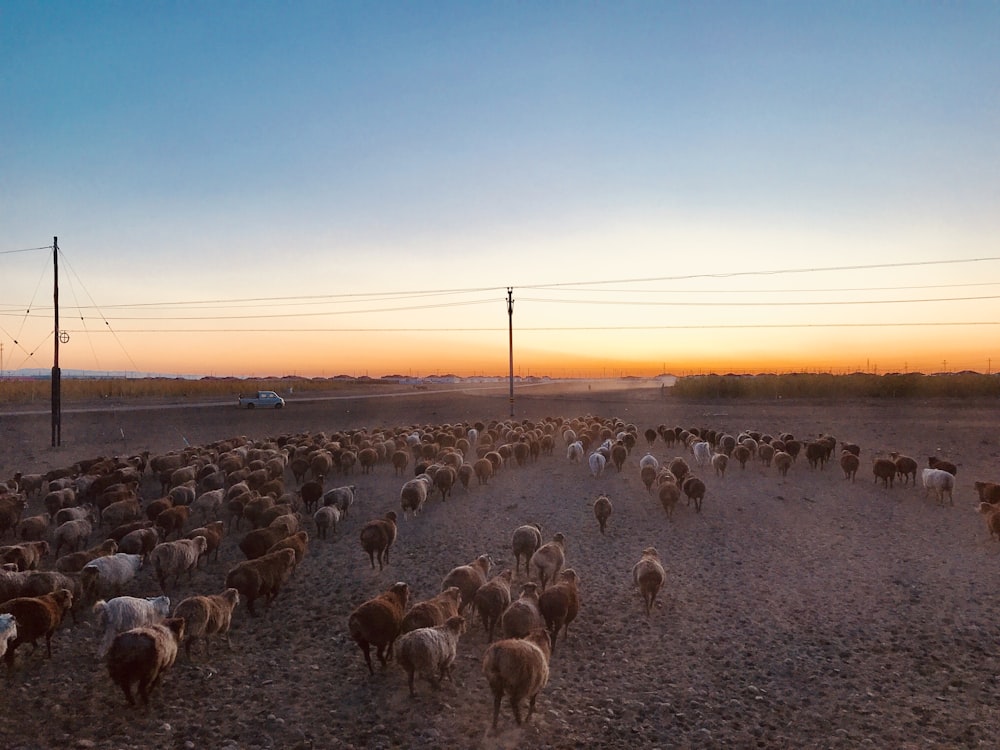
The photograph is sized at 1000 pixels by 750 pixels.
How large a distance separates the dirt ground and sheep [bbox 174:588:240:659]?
11.3 inches

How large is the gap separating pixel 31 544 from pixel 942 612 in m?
15.8

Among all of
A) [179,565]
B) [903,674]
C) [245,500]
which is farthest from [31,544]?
[903,674]

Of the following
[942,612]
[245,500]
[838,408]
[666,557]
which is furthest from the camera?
[838,408]

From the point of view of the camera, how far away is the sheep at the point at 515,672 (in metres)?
6.32

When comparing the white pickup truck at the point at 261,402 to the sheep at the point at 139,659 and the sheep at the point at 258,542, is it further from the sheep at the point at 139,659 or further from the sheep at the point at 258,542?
the sheep at the point at 139,659

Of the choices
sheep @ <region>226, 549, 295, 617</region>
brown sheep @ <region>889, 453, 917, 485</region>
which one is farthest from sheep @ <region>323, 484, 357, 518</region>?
brown sheep @ <region>889, 453, 917, 485</region>

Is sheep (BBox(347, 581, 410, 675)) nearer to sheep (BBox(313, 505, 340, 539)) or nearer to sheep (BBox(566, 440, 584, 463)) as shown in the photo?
sheep (BBox(313, 505, 340, 539))

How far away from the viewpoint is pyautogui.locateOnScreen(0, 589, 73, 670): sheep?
7520 millimetres

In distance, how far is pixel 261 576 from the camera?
9.56 metres

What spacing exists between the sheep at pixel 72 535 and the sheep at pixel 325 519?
4687mm

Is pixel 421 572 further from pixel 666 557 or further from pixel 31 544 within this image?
pixel 31 544

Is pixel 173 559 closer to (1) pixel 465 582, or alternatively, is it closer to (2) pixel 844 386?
(1) pixel 465 582

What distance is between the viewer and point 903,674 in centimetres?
765

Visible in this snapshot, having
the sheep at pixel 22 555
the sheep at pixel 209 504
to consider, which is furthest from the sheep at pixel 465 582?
the sheep at pixel 209 504
